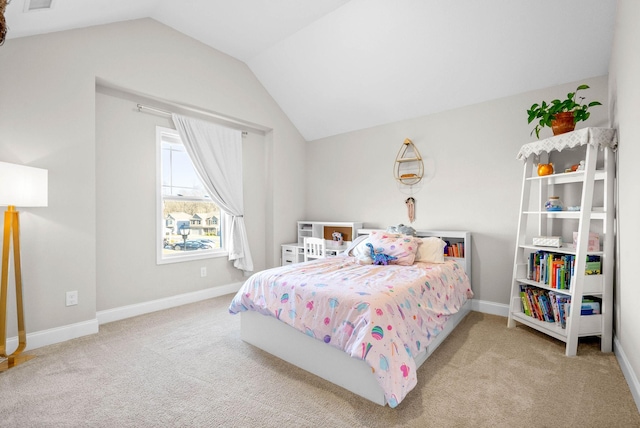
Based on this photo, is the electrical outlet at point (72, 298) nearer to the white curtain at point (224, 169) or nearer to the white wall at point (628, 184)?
the white curtain at point (224, 169)

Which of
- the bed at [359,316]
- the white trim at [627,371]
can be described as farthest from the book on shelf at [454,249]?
the white trim at [627,371]

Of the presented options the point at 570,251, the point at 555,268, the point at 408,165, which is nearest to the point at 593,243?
the point at 570,251

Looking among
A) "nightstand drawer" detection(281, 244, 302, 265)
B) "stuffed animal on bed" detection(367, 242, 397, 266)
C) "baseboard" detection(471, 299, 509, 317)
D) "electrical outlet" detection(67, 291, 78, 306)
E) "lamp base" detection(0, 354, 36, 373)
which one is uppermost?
"stuffed animal on bed" detection(367, 242, 397, 266)

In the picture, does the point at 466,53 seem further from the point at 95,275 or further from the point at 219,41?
the point at 95,275

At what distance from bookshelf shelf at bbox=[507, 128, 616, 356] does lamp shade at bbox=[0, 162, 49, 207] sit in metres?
4.10

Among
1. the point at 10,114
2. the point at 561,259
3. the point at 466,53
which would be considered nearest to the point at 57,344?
the point at 10,114

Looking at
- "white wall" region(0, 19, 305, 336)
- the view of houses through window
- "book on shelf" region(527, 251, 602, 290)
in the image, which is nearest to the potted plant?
"book on shelf" region(527, 251, 602, 290)

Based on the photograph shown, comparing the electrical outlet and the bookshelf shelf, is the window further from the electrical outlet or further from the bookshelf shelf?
the bookshelf shelf

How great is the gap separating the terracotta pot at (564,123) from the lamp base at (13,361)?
4722 mm

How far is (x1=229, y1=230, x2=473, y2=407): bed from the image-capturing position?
173cm

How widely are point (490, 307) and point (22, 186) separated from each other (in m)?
4.41

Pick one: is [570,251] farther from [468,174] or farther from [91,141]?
[91,141]

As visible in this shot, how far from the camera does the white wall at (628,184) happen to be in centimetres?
181

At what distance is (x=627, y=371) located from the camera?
1993mm
